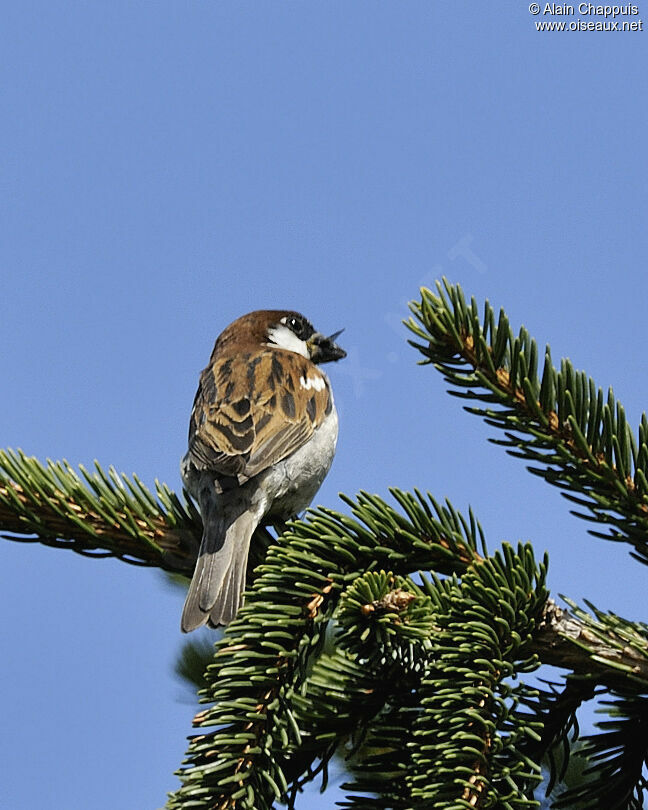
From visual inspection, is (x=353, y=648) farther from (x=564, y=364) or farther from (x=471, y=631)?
(x=564, y=364)

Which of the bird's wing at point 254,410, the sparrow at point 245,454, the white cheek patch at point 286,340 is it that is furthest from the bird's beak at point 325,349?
the bird's wing at point 254,410

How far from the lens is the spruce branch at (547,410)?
254 cm

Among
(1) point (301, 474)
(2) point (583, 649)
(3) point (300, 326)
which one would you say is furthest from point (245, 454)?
(2) point (583, 649)

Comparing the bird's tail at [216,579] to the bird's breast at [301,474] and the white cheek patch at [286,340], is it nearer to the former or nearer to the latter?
the bird's breast at [301,474]

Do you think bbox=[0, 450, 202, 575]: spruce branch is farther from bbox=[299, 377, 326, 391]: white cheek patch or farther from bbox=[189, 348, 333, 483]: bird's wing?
bbox=[299, 377, 326, 391]: white cheek patch

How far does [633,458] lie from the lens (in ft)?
8.37

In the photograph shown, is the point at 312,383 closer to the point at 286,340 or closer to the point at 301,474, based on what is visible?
the point at 301,474

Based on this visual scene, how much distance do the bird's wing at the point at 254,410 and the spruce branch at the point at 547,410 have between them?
2.08 m

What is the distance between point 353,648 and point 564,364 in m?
0.97

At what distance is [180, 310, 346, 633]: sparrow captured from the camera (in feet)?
11.6

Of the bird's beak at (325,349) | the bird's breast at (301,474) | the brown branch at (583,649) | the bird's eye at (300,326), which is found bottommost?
the brown branch at (583,649)

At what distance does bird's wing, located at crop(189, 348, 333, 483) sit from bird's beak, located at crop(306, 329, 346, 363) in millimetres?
722

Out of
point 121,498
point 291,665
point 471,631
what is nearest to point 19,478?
point 121,498

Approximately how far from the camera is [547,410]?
261 cm
